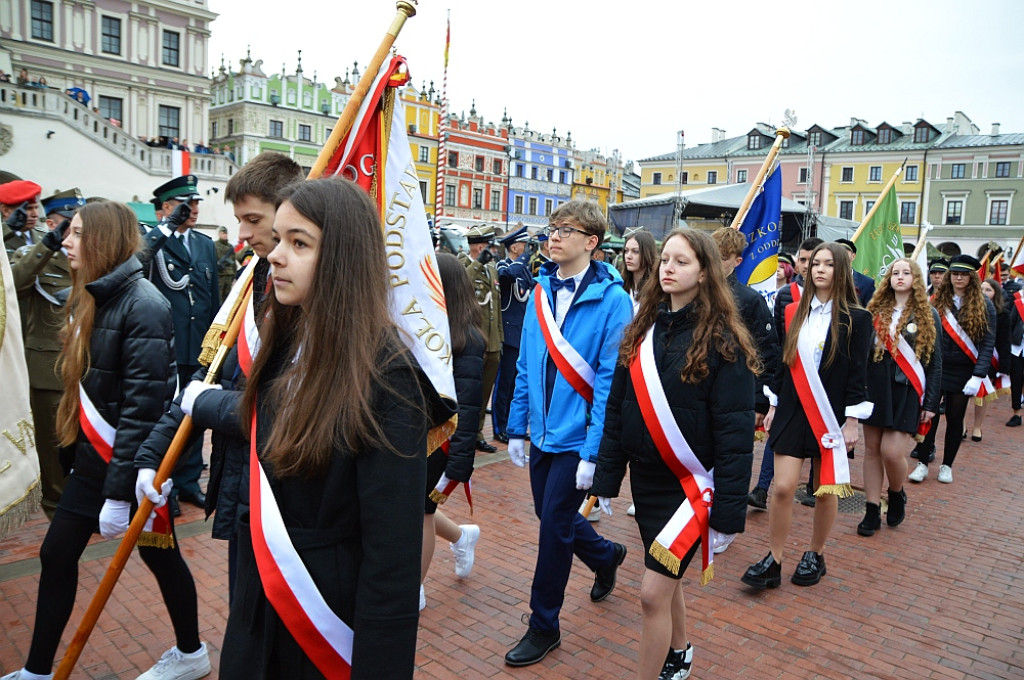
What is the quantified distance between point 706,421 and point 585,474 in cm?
71

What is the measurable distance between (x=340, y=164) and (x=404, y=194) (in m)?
0.29

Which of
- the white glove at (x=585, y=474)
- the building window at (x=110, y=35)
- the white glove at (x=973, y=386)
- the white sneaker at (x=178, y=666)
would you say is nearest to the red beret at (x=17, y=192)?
the white sneaker at (x=178, y=666)

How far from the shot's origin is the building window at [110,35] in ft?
113

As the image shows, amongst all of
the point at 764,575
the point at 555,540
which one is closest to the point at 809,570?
the point at 764,575

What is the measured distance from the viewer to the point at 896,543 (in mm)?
6035

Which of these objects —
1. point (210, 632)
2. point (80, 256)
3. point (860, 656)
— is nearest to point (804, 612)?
point (860, 656)

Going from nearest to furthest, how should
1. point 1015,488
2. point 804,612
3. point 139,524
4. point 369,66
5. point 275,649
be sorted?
point 275,649 < point 139,524 < point 369,66 < point 804,612 < point 1015,488

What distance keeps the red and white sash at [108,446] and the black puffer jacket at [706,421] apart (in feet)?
6.26

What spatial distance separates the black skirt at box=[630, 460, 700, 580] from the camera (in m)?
3.44

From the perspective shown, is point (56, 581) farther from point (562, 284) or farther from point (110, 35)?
point (110, 35)

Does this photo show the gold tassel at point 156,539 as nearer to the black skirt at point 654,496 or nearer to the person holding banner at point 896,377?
the black skirt at point 654,496

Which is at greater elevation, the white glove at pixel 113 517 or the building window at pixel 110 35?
the building window at pixel 110 35

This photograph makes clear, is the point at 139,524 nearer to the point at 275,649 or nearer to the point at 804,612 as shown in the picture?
the point at 275,649

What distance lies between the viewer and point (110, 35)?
34.6m
